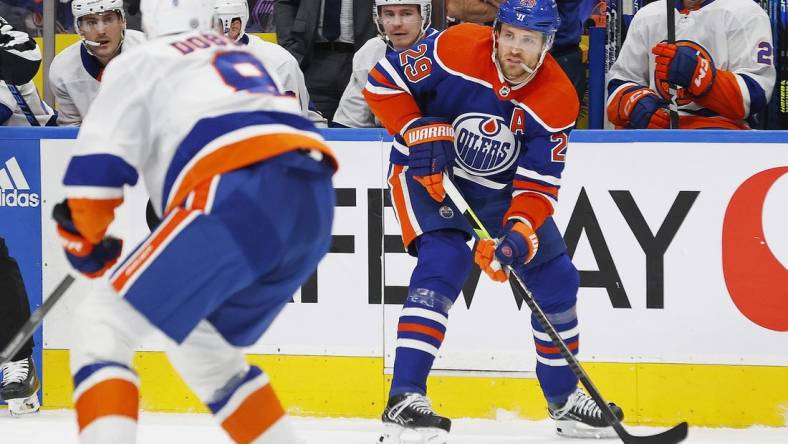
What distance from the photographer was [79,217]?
8.45ft

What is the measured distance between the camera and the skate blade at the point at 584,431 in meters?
3.93

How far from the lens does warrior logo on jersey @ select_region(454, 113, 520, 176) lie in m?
3.71

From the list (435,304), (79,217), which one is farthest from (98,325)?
(435,304)

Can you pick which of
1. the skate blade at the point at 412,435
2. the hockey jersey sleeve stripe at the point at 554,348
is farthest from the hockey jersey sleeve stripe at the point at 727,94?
the skate blade at the point at 412,435

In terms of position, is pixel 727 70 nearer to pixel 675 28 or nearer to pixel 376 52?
pixel 675 28

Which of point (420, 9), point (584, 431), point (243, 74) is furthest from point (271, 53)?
point (243, 74)

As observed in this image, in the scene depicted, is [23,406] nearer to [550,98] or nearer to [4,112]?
[4,112]

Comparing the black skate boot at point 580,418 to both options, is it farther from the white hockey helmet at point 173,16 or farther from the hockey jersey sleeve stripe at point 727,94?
the white hockey helmet at point 173,16

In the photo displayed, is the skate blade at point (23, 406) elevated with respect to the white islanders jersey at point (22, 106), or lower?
lower

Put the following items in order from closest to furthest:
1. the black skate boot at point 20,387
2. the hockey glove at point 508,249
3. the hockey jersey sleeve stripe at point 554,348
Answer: the hockey glove at point 508,249 < the hockey jersey sleeve stripe at point 554,348 < the black skate boot at point 20,387

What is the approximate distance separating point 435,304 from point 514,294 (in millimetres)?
588

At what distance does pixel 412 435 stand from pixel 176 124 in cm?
139

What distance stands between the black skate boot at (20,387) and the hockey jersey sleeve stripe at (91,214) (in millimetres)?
1724

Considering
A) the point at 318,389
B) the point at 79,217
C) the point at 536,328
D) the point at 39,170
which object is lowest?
the point at 318,389
